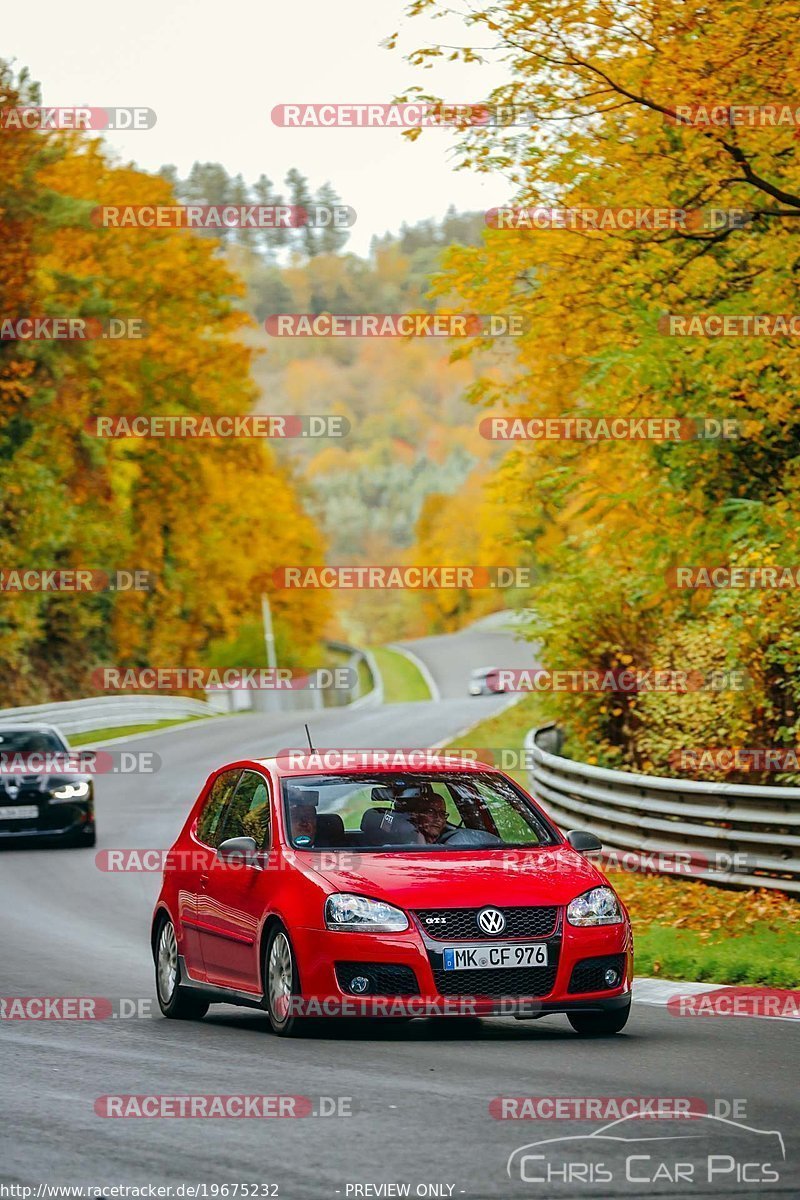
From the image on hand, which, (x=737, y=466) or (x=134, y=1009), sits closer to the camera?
(x=134, y=1009)

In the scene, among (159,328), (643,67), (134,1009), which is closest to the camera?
(134,1009)

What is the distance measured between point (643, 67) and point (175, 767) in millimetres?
22868

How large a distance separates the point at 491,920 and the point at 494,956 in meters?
0.17

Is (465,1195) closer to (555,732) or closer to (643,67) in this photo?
(643,67)

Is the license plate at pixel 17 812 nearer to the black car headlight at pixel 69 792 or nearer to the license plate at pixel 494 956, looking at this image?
the black car headlight at pixel 69 792

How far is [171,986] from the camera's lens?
11.2 m

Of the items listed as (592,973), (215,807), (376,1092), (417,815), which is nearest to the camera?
(376,1092)

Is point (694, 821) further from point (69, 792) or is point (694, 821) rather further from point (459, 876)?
point (69, 792)

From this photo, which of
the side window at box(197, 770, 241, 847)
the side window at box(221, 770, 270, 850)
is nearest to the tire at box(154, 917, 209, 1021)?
the side window at box(197, 770, 241, 847)

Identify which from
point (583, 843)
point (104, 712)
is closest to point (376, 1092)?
point (583, 843)

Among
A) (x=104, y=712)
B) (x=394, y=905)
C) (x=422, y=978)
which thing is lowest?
(x=104, y=712)

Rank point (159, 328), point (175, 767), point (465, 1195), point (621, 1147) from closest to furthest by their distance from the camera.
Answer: point (465, 1195)
point (621, 1147)
point (175, 767)
point (159, 328)

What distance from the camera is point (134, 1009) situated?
37.2 feet

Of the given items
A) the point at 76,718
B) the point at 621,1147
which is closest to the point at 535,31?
the point at 621,1147
